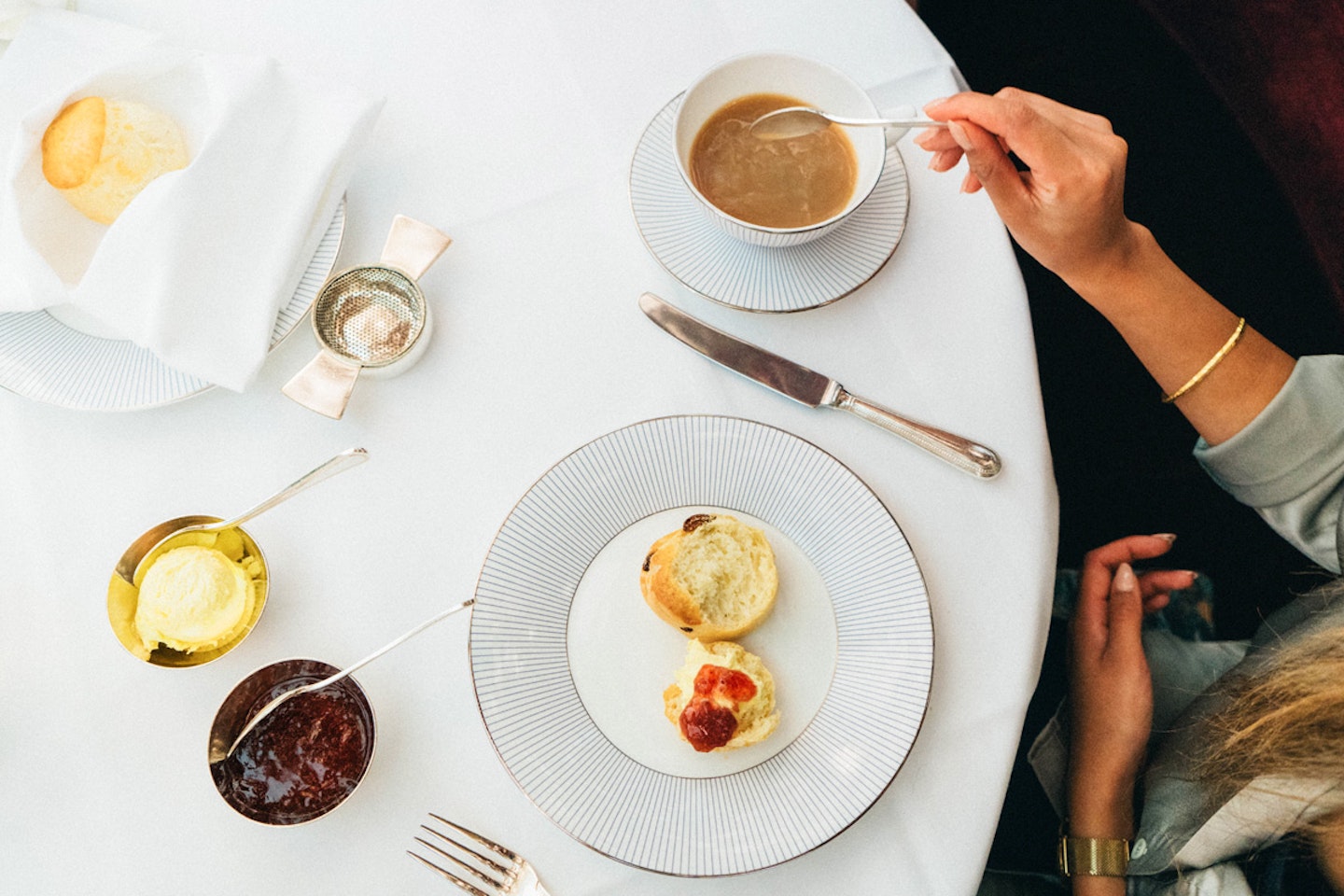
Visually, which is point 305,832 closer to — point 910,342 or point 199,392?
point 199,392

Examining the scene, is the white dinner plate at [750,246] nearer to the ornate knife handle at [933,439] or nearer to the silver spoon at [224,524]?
the ornate knife handle at [933,439]

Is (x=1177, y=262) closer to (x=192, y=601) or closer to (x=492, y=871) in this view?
(x=492, y=871)

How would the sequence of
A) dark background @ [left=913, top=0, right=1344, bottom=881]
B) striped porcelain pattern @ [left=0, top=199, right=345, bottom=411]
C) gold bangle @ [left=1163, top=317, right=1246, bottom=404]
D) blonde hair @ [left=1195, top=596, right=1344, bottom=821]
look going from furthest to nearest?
dark background @ [left=913, top=0, right=1344, bottom=881], gold bangle @ [left=1163, top=317, right=1246, bottom=404], striped porcelain pattern @ [left=0, top=199, right=345, bottom=411], blonde hair @ [left=1195, top=596, right=1344, bottom=821]

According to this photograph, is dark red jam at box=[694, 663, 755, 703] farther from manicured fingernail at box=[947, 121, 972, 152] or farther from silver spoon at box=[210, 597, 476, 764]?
manicured fingernail at box=[947, 121, 972, 152]

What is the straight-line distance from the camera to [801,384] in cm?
96

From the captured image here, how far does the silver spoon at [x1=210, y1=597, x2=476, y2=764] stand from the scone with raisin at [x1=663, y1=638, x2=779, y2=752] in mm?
233

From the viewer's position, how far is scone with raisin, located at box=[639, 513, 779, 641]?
2.83 ft

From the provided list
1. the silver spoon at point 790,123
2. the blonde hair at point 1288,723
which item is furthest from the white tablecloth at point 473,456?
the blonde hair at point 1288,723

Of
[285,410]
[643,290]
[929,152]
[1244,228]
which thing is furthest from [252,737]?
[1244,228]

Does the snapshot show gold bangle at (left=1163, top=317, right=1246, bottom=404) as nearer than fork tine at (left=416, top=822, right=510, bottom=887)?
No

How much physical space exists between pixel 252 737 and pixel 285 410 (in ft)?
1.16

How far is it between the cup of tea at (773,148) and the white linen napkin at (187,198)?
0.38 m

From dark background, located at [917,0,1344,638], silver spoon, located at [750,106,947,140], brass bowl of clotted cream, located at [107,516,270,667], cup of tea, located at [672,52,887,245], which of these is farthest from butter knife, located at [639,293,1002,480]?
dark background, located at [917,0,1344,638]

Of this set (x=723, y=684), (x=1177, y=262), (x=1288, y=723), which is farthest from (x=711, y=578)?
(x=1177, y=262)
